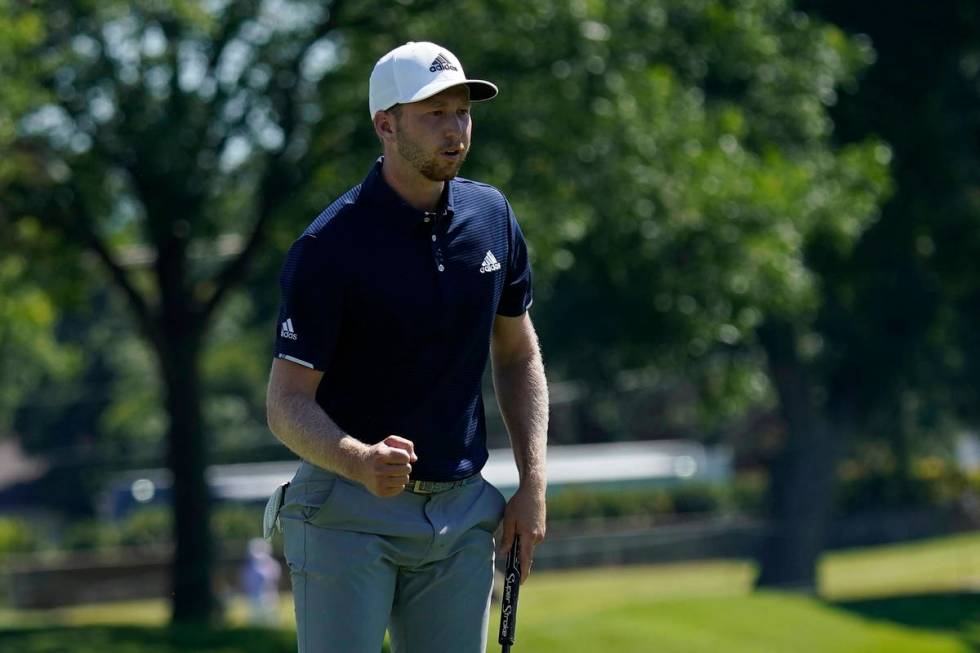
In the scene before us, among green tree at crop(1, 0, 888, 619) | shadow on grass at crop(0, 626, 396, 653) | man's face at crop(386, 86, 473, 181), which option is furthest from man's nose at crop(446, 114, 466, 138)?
green tree at crop(1, 0, 888, 619)

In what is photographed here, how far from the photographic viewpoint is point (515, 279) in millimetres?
4414

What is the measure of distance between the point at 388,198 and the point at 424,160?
14 centimetres

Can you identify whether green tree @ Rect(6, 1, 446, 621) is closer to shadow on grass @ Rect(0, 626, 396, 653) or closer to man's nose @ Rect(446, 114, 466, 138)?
shadow on grass @ Rect(0, 626, 396, 653)

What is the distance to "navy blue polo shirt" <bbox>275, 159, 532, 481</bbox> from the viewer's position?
4.05 meters

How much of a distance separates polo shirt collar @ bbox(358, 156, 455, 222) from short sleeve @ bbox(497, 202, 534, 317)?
0.71 feet

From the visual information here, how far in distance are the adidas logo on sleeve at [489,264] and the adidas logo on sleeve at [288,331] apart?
1.61 ft

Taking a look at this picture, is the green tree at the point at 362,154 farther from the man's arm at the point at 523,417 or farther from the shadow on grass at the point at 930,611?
the man's arm at the point at 523,417

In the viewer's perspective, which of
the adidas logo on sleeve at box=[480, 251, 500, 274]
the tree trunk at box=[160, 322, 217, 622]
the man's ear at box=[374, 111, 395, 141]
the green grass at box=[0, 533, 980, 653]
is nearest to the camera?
the man's ear at box=[374, 111, 395, 141]

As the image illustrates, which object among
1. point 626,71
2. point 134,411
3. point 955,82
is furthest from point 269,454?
point 626,71

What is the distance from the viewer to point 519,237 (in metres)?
4.42

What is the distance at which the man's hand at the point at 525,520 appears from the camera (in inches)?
170

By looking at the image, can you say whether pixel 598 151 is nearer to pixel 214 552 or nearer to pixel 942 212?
pixel 214 552

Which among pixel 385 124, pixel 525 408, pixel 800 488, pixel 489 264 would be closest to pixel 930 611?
pixel 800 488

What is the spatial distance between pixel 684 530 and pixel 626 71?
102 ft
